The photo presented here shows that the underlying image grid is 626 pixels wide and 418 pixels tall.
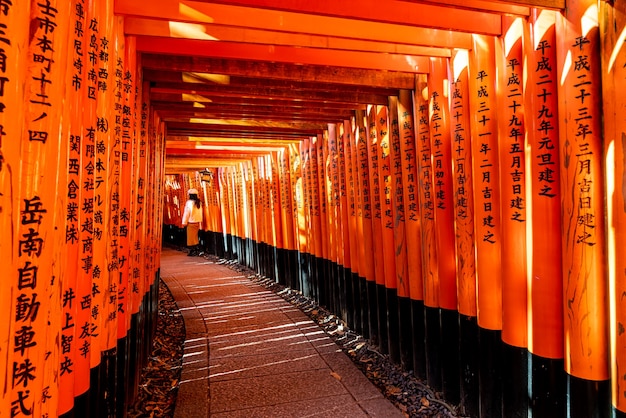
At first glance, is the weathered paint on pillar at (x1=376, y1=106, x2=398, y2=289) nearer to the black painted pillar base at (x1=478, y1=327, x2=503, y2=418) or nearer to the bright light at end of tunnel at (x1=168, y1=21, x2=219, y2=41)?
the black painted pillar base at (x1=478, y1=327, x2=503, y2=418)

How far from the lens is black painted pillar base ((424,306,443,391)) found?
15.4ft

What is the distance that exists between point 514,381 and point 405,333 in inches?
79.0

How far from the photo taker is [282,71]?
15.7 feet

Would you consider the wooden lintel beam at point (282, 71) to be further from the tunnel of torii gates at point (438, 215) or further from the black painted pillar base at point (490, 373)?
the black painted pillar base at point (490, 373)

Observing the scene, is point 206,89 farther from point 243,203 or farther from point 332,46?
point 243,203

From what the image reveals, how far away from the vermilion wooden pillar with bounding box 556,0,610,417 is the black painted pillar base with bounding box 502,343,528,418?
1.70ft

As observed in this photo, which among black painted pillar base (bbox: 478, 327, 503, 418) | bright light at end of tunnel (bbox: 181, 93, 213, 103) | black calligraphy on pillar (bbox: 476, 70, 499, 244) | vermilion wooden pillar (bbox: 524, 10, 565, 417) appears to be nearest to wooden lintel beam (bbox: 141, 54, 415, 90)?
bright light at end of tunnel (bbox: 181, 93, 213, 103)

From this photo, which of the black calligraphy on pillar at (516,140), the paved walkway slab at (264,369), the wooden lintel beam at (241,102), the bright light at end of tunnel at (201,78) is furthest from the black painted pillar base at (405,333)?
the bright light at end of tunnel at (201,78)

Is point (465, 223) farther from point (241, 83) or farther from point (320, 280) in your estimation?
point (320, 280)

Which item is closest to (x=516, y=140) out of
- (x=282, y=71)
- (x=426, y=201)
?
(x=426, y=201)

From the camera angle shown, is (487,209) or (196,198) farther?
(196,198)

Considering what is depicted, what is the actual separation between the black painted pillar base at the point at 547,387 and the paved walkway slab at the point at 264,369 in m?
1.58

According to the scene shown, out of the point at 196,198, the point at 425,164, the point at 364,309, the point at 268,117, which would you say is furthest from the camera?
the point at 196,198

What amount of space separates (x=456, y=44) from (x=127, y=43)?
3.21 meters
